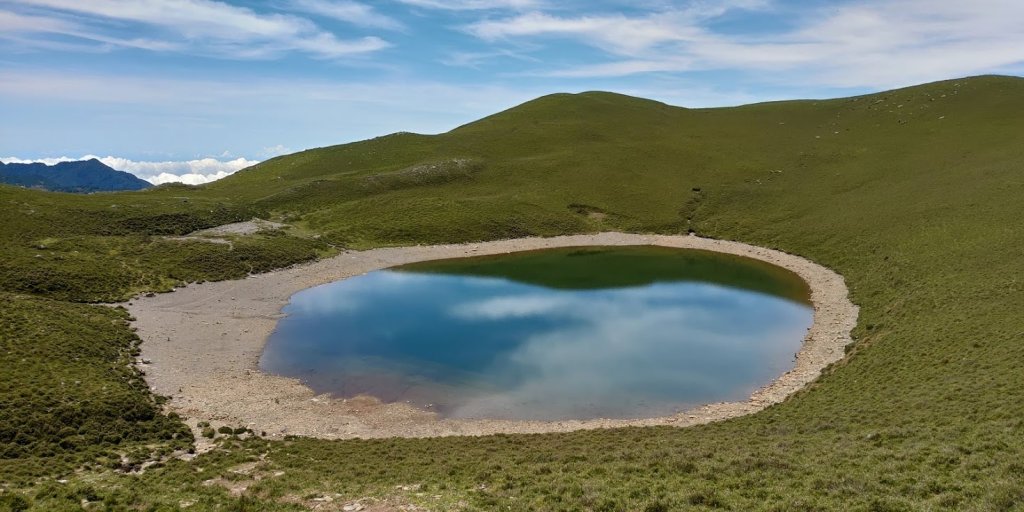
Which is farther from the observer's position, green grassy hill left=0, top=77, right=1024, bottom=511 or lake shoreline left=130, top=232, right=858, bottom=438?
lake shoreline left=130, top=232, right=858, bottom=438

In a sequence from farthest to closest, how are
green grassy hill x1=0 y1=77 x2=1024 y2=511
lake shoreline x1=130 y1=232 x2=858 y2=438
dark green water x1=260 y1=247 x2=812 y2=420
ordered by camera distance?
1. dark green water x1=260 y1=247 x2=812 y2=420
2. lake shoreline x1=130 y1=232 x2=858 y2=438
3. green grassy hill x1=0 y1=77 x2=1024 y2=511

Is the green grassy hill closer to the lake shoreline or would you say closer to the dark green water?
the lake shoreline

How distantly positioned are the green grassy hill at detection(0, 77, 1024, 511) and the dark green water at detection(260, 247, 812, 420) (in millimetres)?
4629

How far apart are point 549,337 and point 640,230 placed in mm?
43542

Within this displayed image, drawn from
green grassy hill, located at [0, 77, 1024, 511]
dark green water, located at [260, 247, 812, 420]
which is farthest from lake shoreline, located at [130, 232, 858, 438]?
green grassy hill, located at [0, 77, 1024, 511]

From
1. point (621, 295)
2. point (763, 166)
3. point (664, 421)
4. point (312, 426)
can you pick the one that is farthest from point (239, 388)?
point (763, 166)

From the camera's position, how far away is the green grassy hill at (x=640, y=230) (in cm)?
1645

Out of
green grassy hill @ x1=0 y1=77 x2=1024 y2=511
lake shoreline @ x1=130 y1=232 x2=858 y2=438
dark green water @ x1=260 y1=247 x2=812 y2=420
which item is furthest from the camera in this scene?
dark green water @ x1=260 y1=247 x2=812 y2=420

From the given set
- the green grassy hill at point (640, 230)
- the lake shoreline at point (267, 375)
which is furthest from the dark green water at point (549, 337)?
the green grassy hill at point (640, 230)

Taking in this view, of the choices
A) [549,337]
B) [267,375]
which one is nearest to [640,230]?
[549,337]

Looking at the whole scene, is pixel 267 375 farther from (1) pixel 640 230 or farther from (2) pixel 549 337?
(1) pixel 640 230

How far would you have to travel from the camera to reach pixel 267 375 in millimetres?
32969

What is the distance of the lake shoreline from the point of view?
26312 millimetres

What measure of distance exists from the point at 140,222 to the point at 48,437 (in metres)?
47.9
